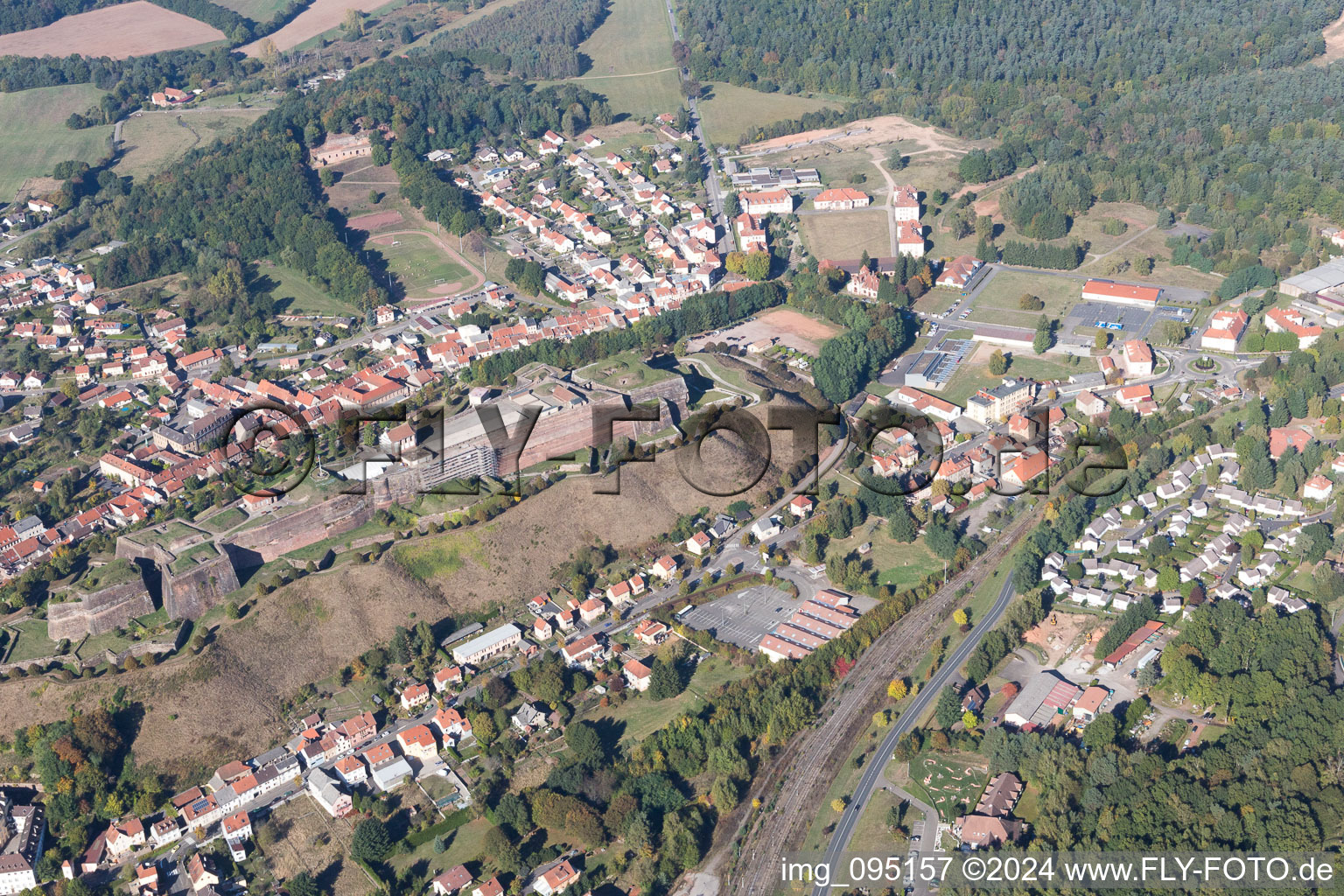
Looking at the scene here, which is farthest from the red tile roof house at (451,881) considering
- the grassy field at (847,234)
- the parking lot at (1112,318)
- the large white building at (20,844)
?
the grassy field at (847,234)

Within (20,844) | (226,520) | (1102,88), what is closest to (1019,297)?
(1102,88)

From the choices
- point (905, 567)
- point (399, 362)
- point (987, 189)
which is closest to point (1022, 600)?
point (905, 567)

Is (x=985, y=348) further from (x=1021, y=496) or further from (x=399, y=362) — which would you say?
(x=399, y=362)

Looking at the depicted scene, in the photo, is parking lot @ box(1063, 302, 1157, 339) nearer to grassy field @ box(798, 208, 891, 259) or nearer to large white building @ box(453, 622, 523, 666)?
grassy field @ box(798, 208, 891, 259)

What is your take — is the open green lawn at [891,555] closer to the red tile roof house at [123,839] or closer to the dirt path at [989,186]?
the red tile roof house at [123,839]

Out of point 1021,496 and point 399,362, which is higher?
point 399,362

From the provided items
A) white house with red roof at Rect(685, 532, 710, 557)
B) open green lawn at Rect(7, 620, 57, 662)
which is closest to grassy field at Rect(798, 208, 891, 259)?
white house with red roof at Rect(685, 532, 710, 557)

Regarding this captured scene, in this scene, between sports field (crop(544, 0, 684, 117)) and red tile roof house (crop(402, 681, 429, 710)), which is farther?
sports field (crop(544, 0, 684, 117))
